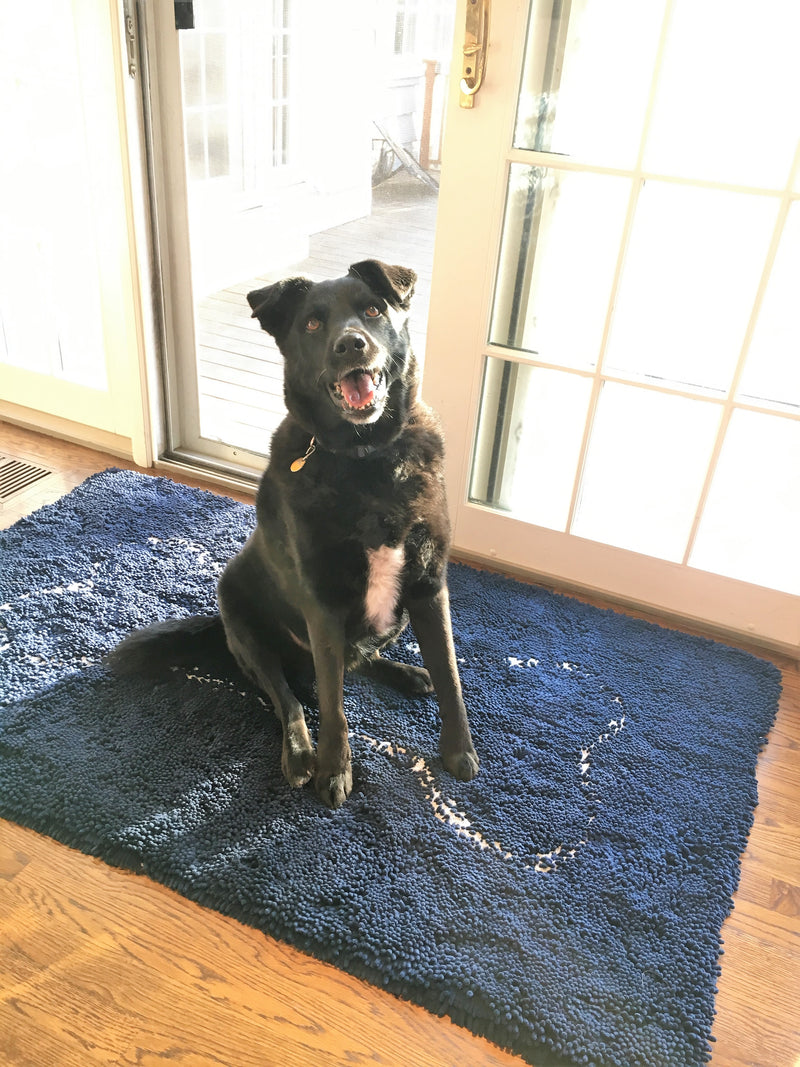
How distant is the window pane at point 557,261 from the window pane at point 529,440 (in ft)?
0.26

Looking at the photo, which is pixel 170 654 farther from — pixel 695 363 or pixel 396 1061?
pixel 695 363

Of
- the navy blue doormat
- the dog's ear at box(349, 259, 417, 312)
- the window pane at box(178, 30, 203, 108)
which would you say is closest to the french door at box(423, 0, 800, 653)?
the navy blue doormat

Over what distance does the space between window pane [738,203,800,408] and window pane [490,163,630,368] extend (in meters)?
0.34

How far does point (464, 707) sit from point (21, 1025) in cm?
89

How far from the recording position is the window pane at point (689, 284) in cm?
171

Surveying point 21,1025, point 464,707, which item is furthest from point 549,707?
point 21,1025

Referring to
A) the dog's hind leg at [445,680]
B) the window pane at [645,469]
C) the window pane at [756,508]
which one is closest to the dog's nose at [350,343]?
the dog's hind leg at [445,680]

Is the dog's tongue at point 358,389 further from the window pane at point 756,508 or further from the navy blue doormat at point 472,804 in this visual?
the window pane at point 756,508

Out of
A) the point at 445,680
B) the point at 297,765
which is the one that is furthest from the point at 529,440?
the point at 297,765

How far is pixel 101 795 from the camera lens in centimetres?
147

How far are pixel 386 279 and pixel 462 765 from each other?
92cm

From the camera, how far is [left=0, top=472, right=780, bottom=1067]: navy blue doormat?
122 centimetres

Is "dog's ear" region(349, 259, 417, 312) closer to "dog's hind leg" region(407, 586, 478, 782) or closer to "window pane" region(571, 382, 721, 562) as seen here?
"dog's hind leg" region(407, 586, 478, 782)

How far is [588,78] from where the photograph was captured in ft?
5.68
